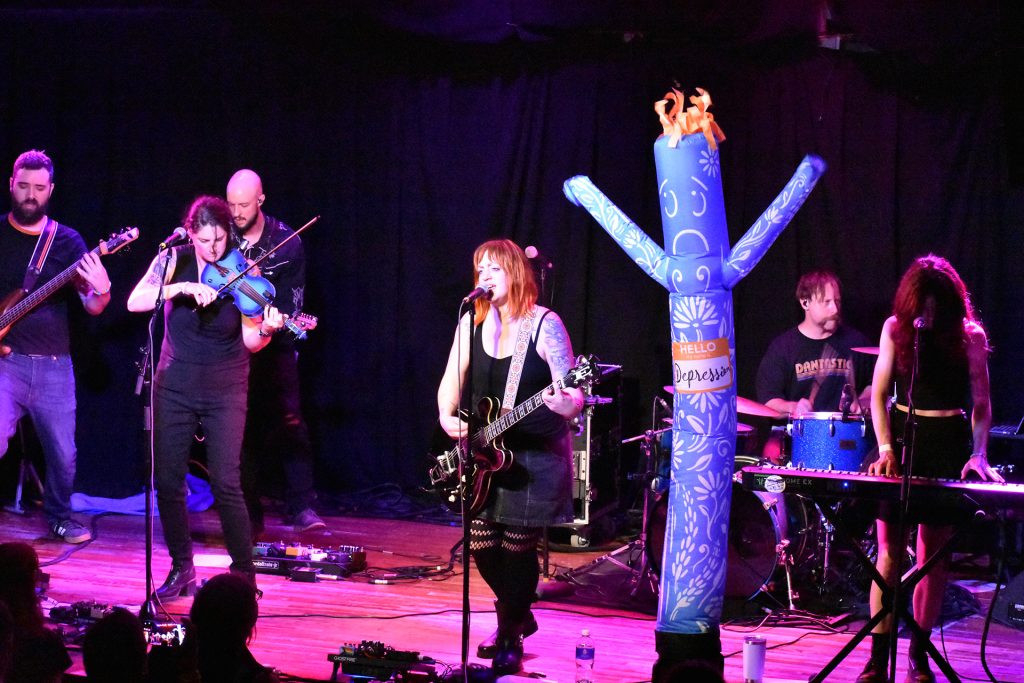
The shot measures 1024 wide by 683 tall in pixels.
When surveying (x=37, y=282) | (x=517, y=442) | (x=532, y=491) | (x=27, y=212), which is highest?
(x=27, y=212)

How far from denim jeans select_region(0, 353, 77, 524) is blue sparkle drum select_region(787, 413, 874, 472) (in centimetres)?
489

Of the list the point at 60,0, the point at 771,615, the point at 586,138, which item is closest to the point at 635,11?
the point at 586,138

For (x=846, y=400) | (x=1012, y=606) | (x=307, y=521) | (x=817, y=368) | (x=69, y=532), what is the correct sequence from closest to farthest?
(x=1012, y=606)
(x=846, y=400)
(x=817, y=368)
(x=69, y=532)
(x=307, y=521)

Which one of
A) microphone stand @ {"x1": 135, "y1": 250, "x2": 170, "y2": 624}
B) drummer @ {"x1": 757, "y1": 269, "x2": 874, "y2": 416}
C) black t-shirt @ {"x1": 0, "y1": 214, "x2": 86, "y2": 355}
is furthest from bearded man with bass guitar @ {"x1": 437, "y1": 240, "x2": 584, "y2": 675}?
black t-shirt @ {"x1": 0, "y1": 214, "x2": 86, "y2": 355}

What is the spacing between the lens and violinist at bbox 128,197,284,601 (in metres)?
6.46

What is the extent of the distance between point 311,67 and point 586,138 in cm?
238

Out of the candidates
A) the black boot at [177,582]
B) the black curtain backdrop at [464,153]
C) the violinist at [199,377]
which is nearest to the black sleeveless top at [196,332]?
the violinist at [199,377]

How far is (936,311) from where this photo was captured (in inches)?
210

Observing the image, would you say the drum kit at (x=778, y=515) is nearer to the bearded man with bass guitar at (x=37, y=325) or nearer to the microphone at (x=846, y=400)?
the microphone at (x=846, y=400)

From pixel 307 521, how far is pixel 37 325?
237 cm

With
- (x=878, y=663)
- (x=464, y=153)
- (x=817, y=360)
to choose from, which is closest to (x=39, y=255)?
(x=464, y=153)

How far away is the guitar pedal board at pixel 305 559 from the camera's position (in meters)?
7.43

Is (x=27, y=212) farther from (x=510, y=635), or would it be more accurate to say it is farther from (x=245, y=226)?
(x=510, y=635)

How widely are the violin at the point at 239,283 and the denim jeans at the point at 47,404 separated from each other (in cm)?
220
